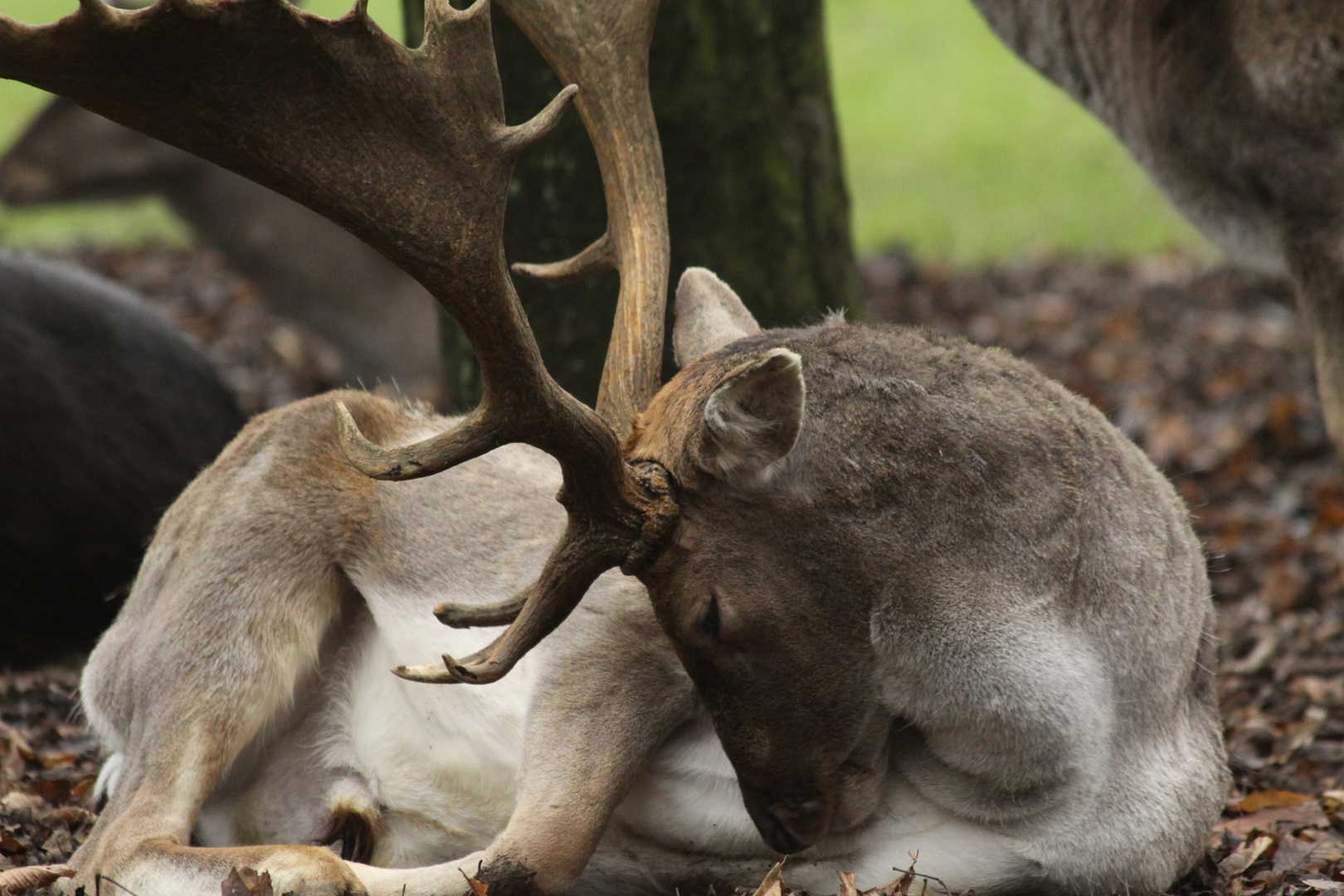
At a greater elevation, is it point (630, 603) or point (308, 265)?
A: point (630, 603)

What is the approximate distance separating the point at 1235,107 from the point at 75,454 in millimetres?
5073

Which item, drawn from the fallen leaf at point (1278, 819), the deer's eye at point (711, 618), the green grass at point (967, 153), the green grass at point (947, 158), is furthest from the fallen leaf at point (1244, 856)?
the green grass at point (947, 158)

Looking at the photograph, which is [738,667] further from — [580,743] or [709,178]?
[709,178]

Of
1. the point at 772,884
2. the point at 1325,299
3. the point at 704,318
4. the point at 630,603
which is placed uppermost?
the point at 704,318

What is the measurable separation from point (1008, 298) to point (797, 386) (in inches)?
415

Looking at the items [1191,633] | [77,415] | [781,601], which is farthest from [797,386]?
[77,415]

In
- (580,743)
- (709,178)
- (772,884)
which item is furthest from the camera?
(709,178)

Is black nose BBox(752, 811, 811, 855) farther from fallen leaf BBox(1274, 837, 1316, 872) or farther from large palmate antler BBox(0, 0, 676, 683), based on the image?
fallen leaf BBox(1274, 837, 1316, 872)

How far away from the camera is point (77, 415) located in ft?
22.6

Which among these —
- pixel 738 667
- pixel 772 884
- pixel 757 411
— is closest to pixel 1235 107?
pixel 757 411

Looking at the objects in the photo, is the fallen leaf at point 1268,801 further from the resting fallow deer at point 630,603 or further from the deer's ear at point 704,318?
the deer's ear at point 704,318

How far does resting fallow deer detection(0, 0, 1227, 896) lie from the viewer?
301 cm

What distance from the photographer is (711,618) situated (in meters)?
3.54

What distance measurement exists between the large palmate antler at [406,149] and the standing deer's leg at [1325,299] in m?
3.07
